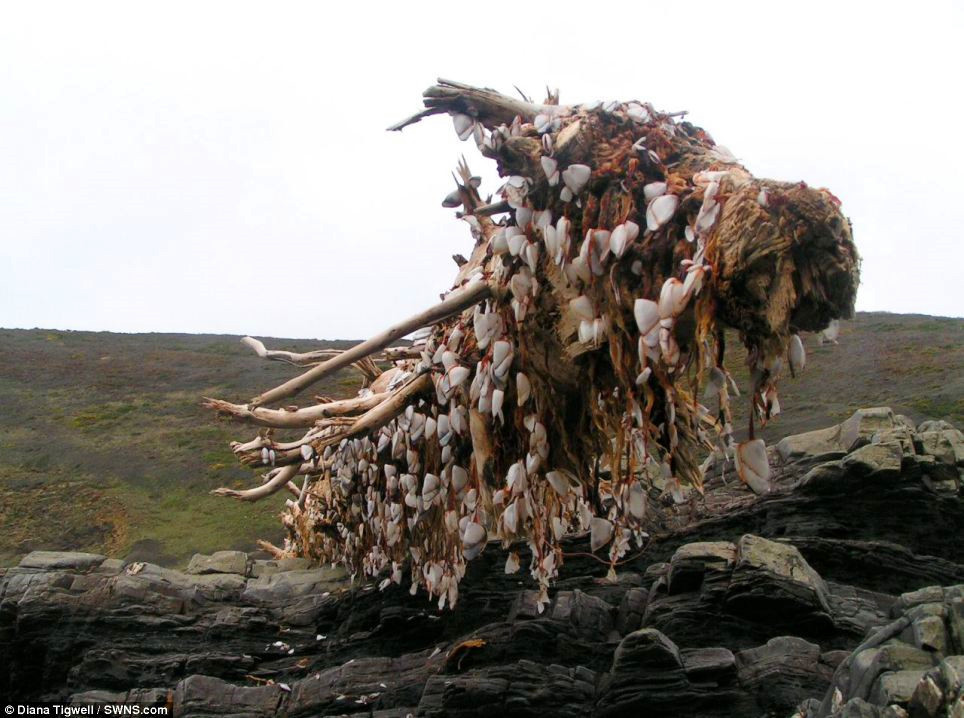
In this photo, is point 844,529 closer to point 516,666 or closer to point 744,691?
point 744,691

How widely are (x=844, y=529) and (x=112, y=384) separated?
38804mm

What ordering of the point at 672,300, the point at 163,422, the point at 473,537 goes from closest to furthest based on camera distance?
the point at 672,300 → the point at 473,537 → the point at 163,422

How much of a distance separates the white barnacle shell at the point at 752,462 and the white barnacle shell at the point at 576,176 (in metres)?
1.35

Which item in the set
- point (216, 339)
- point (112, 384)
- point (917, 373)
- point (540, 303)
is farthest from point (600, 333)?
point (216, 339)

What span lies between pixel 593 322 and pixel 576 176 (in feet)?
2.18

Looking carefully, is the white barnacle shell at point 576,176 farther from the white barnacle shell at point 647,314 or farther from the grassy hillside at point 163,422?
Answer: the grassy hillside at point 163,422

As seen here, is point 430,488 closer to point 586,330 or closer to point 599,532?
point 599,532

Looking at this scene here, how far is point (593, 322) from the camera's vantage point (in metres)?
3.60

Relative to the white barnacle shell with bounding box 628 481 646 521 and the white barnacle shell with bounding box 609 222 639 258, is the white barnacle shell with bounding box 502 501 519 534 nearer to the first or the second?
the white barnacle shell with bounding box 628 481 646 521

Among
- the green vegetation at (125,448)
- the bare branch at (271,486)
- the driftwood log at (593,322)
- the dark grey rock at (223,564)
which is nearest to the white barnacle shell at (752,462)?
the driftwood log at (593,322)

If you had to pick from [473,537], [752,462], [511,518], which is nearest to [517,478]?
[511,518]

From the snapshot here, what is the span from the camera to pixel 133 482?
26.0 meters

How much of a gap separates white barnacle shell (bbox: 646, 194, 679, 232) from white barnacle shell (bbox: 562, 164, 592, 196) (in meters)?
0.44

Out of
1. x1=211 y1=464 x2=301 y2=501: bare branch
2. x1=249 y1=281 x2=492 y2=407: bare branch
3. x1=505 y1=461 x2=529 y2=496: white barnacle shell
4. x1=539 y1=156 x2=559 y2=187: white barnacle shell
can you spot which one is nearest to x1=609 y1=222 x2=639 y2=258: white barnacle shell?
x1=539 y1=156 x2=559 y2=187: white barnacle shell
